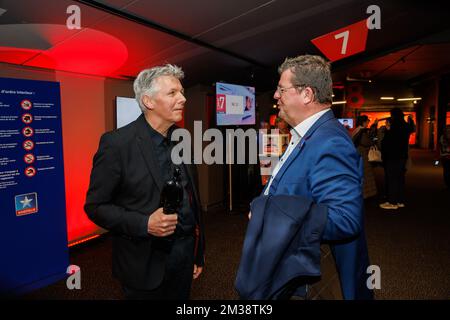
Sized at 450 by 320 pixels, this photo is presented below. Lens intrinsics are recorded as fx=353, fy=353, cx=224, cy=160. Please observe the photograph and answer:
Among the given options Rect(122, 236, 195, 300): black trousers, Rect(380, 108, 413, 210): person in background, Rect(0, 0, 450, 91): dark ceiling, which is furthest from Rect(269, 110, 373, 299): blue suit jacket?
Rect(380, 108, 413, 210): person in background

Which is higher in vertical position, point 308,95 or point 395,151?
point 308,95

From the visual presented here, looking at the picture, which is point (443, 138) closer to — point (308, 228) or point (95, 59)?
point (95, 59)

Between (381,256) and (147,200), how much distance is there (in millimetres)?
3161

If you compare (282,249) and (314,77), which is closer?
(282,249)

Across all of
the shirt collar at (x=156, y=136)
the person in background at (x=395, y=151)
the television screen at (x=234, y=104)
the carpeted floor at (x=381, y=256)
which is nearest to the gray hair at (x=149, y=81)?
the shirt collar at (x=156, y=136)

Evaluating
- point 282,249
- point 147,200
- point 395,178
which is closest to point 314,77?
point 282,249

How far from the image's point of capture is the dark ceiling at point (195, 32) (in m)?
2.74

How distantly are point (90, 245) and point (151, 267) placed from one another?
9.61ft

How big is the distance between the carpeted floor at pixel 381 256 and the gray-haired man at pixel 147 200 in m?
1.46

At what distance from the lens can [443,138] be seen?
23.4 feet

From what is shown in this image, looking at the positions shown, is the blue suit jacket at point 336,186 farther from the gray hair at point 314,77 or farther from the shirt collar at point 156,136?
the shirt collar at point 156,136

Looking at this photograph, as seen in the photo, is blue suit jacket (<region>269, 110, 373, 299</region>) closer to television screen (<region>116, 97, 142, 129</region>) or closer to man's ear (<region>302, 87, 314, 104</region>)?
man's ear (<region>302, 87, 314, 104</region>)

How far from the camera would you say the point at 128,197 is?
156 cm

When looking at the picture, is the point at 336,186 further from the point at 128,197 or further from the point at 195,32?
the point at 195,32
